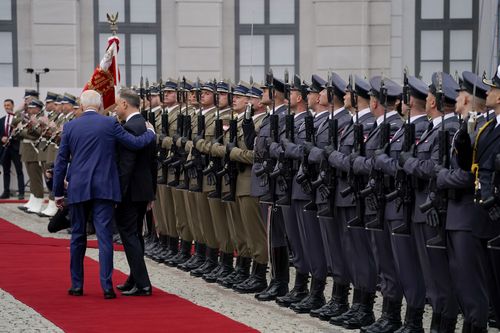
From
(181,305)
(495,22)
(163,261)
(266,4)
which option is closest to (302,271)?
(181,305)

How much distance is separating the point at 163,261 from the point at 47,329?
565 cm

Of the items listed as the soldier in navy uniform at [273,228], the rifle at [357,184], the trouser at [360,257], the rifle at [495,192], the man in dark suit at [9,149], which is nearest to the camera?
the rifle at [495,192]

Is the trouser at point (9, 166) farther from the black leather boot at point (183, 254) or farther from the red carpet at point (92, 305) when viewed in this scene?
the black leather boot at point (183, 254)

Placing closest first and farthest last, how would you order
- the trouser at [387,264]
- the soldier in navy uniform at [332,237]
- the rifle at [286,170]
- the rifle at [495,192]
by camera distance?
1. the rifle at [495,192]
2. the trouser at [387,264]
3. the soldier in navy uniform at [332,237]
4. the rifle at [286,170]

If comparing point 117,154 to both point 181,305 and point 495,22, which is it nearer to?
point 181,305

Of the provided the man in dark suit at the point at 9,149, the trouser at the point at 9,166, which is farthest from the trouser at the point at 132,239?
the trouser at the point at 9,166

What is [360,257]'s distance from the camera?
11.5 meters

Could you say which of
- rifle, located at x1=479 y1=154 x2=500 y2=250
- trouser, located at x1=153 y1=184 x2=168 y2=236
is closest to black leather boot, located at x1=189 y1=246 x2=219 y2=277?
trouser, located at x1=153 y1=184 x2=168 y2=236

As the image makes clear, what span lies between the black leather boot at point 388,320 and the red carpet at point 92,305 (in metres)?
0.94

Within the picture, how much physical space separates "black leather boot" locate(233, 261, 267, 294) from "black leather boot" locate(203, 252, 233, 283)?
0.82 meters

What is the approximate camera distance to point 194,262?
15641 mm

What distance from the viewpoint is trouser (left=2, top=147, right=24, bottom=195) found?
26312mm

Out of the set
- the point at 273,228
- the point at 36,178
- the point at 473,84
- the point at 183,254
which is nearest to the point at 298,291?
the point at 273,228

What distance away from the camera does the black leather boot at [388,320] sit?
1080cm
